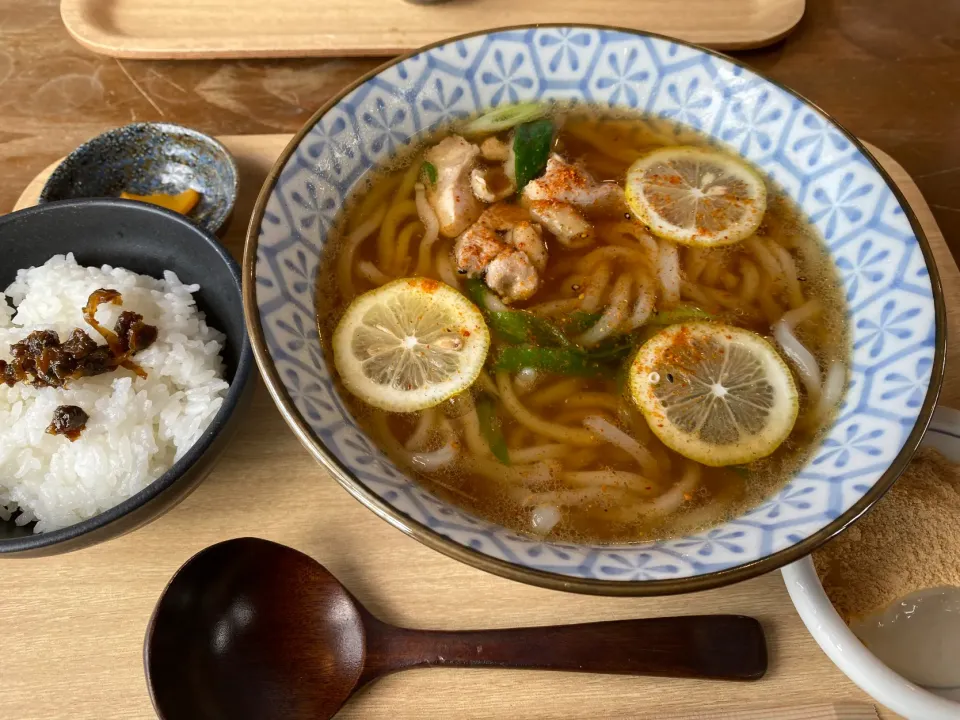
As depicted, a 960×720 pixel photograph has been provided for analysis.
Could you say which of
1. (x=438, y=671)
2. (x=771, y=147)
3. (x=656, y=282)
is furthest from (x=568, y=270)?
(x=438, y=671)

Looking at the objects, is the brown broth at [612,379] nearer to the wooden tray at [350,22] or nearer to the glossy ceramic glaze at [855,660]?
the glossy ceramic glaze at [855,660]

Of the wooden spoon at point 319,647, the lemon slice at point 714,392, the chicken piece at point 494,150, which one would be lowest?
the wooden spoon at point 319,647

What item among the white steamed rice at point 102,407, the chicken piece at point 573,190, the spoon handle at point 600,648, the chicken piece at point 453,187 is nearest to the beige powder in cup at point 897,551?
the spoon handle at point 600,648

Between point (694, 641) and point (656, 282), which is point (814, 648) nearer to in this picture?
point (694, 641)

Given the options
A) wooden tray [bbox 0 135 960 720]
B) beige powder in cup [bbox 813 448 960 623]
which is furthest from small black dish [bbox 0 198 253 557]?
beige powder in cup [bbox 813 448 960 623]

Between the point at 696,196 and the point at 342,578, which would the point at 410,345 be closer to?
the point at 342,578

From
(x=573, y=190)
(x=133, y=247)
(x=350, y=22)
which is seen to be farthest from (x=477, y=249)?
(x=350, y=22)
